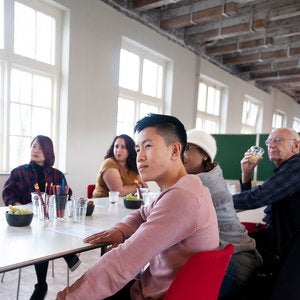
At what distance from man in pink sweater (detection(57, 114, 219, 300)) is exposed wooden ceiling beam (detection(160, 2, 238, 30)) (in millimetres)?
3725

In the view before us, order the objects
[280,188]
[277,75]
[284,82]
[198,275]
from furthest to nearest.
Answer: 1. [284,82]
2. [277,75]
3. [280,188]
4. [198,275]

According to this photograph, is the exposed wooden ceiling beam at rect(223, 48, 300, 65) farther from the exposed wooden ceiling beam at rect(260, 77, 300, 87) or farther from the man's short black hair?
the man's short black hair

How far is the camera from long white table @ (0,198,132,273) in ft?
3.17

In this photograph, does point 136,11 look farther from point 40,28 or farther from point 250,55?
point 250,55

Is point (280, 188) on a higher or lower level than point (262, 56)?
lower

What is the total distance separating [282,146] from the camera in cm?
215

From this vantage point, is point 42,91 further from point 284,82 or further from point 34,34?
point 284,82

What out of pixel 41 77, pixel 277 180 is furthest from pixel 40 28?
pixel 277 180

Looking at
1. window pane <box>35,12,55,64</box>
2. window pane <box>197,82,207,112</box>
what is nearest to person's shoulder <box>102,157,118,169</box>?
window pane <box>35,12,55,64</box>

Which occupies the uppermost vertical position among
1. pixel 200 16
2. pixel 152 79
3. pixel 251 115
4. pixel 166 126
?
pixel 200 16

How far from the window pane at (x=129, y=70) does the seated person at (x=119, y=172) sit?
221 cm

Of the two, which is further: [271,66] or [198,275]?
[271,66]

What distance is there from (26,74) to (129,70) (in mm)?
1748

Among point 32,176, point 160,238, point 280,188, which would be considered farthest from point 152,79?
point 160,238
